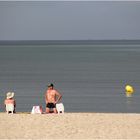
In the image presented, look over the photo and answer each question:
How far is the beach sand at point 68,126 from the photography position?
1802cm

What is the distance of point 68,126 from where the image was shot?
19344 mm

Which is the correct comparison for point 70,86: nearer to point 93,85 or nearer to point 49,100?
point 93,85

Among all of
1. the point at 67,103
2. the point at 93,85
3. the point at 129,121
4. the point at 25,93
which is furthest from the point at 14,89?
the point at 129,121

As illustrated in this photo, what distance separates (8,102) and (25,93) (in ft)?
58.5

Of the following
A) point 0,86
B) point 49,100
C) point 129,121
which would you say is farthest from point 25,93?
point 129,121

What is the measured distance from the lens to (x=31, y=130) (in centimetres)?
1875

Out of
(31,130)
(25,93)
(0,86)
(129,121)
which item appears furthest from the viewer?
(0,86)

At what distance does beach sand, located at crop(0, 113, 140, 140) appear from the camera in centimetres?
1802

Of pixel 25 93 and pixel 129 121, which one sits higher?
pixel 25 93

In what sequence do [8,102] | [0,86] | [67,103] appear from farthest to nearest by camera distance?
[0,86] → [67,103] → [8,102]

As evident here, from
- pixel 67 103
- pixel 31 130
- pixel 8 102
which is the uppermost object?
pixel 67 103

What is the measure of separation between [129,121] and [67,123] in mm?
1964

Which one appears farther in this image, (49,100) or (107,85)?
(107,85)

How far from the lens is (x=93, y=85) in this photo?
47688 mm
